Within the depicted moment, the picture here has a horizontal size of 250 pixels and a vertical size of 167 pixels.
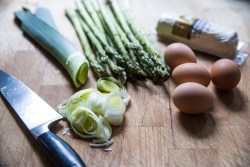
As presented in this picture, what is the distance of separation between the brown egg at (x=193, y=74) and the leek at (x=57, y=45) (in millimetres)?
338

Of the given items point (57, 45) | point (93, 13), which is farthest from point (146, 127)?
point (93, 13)

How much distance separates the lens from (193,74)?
3.18ft

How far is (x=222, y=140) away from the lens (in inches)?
34.1

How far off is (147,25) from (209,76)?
0.50 metres

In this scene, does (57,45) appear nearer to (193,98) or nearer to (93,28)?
(93,28)

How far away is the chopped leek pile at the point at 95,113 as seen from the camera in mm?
876

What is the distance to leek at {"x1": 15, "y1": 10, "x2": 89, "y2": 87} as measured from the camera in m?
1.08

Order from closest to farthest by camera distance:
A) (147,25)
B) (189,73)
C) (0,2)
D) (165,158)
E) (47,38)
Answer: (165,158), (189,73), (47,38), (147,25), (0,2)

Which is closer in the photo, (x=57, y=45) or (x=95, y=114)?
(x=95, y=114)

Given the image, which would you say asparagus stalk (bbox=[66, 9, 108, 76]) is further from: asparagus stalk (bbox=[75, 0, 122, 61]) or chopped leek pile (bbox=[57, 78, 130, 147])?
chopped leek pile (bbox=[57, 78, 130, 147])

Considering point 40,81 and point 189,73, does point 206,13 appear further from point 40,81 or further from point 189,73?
point 40,81

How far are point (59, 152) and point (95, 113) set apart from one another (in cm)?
20

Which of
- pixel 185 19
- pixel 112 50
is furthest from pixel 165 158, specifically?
pixel 185 19

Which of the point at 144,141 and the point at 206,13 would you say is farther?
the point at 206,13
